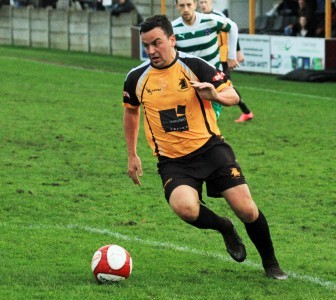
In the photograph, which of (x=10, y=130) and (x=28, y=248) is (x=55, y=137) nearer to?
(x=10, y=130)

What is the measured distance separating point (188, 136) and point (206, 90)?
20.2 inches

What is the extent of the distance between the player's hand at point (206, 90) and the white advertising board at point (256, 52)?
1935cm

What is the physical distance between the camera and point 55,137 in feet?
53.0

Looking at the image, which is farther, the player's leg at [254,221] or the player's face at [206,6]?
the player's face at [206,6]

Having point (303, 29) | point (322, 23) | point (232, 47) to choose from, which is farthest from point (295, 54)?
point (232, 47)

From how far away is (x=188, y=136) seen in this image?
8.03 metres

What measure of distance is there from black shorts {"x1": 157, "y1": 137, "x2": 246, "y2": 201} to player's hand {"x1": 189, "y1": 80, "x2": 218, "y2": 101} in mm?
490

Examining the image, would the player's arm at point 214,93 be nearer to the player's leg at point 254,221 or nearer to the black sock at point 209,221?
the player's leg at point 254,221

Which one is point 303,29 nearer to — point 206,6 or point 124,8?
point 124,8

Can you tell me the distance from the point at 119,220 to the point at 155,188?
190cm

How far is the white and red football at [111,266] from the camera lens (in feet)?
24.9

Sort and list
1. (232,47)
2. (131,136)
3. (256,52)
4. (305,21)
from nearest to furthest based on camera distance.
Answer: (131,136) < (232,47) < (305,21) < (256,52)

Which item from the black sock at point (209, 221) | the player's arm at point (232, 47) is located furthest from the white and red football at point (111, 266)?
the player's arm at point (232, 47)

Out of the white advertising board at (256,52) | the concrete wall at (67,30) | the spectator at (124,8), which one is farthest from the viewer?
the concrete wall at (67,30)
